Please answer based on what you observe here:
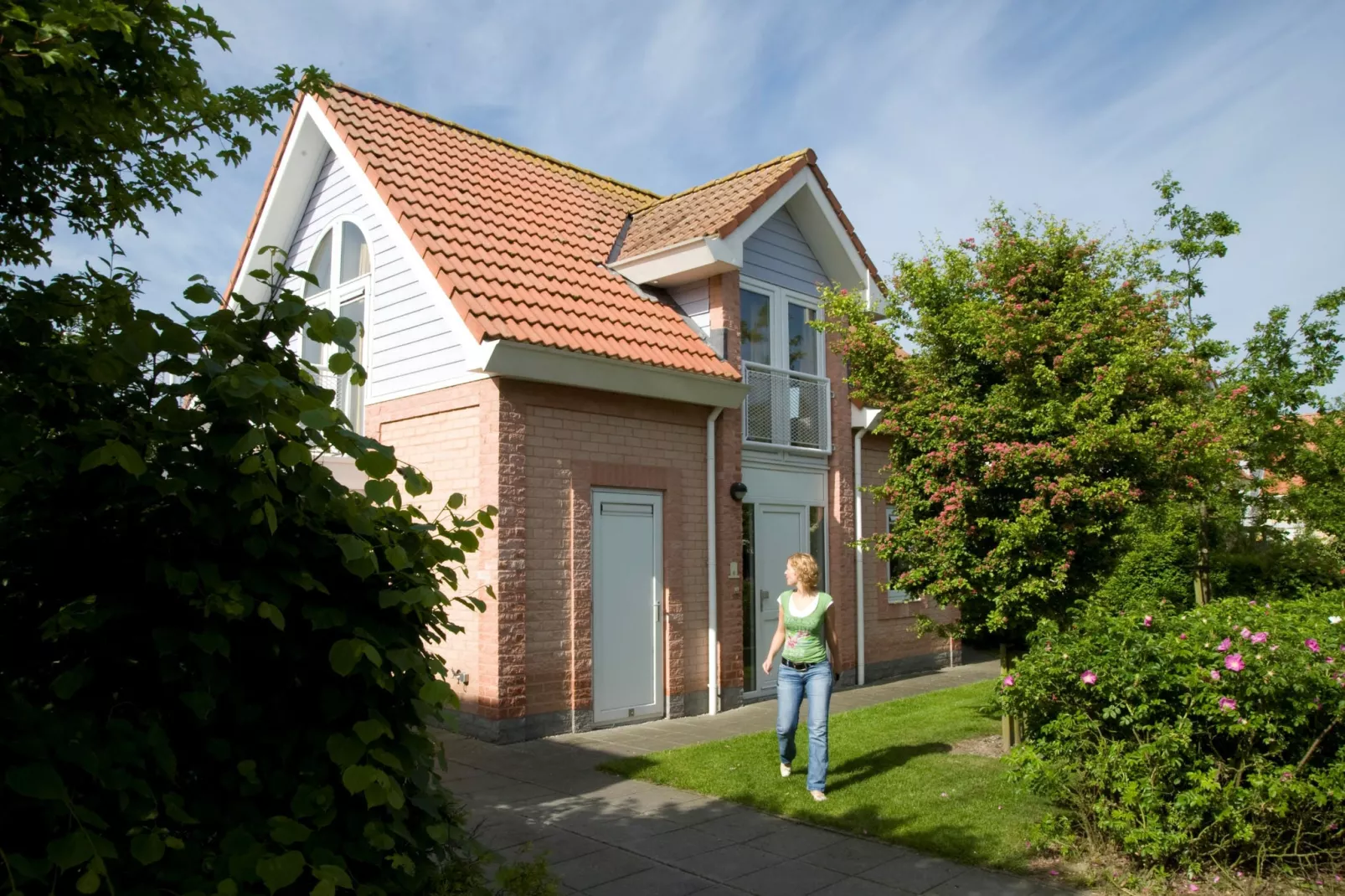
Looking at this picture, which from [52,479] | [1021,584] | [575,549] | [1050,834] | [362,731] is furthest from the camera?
[575,549]

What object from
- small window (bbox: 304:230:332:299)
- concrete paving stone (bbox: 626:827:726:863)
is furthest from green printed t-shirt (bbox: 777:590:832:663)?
small window (bbox: 304:230:332:299)

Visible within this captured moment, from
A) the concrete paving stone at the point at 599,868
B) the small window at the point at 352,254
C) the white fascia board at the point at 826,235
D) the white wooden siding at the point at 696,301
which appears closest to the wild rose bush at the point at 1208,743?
the concrete paving stone at the point at 599,868

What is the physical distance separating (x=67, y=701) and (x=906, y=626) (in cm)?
1463

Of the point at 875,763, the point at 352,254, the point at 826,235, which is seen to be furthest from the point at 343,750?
the point at 826,235

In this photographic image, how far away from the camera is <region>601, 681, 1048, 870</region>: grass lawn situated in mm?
6559

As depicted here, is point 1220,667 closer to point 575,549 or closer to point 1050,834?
point 1050,834

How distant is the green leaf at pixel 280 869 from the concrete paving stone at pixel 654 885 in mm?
3498

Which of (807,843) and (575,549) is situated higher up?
(575,549)

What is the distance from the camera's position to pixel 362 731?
2605 mm

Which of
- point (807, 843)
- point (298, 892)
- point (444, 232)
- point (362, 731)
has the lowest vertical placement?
point (807, 843)

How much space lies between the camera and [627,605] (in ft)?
36.8

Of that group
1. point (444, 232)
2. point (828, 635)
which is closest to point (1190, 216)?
point (828, 635)

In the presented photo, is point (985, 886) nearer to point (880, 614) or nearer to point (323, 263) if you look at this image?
point (880, 614)

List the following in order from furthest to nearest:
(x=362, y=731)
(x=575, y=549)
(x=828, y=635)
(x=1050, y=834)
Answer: (x=575, y=549) < (x=828, y=635) < (x=1050, y=834) < (x=362, y=731)
